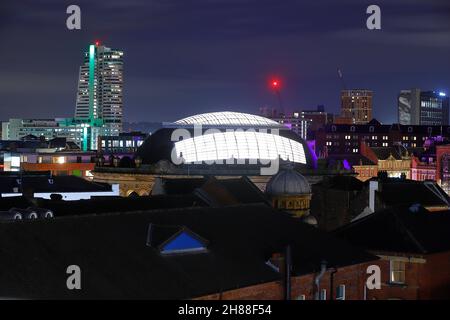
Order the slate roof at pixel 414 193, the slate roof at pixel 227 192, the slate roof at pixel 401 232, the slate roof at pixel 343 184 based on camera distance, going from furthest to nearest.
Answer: the slate roof at pixel 343 184, the slate roof at pixel 414 193, the slate roof at pixel 227 192, the slate roof at pixel 401 232

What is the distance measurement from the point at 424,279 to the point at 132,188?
2324 inches

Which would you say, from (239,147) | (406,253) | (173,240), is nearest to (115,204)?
(406,253)

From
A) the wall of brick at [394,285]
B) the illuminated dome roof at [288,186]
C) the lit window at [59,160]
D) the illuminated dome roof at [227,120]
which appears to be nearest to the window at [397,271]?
the wall of brick at [394,285]

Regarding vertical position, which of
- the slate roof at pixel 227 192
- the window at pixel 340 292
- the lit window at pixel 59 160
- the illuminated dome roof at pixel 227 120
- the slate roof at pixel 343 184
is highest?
the illuminated dome roof at pixel 227 120

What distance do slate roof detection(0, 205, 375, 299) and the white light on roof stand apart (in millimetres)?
60945

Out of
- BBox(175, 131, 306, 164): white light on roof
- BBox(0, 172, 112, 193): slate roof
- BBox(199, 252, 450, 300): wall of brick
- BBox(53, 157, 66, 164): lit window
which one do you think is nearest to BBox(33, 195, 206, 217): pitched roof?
BBox(199, 252, 450, 300): wall of brick

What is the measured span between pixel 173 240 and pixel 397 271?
536 inches

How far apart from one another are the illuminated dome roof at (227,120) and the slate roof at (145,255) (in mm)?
70649

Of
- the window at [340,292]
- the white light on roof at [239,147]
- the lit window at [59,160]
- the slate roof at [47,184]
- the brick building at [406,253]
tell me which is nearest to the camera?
the window at [340,292]

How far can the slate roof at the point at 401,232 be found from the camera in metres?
45.6

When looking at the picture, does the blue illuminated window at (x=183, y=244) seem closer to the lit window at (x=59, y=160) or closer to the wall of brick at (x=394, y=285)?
the wall of brick at (x=394, y=285)

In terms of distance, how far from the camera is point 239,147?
348ft

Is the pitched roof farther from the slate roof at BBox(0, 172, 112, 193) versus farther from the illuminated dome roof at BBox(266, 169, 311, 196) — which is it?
the slate roof at BBox(0, 172, 112, 193)
